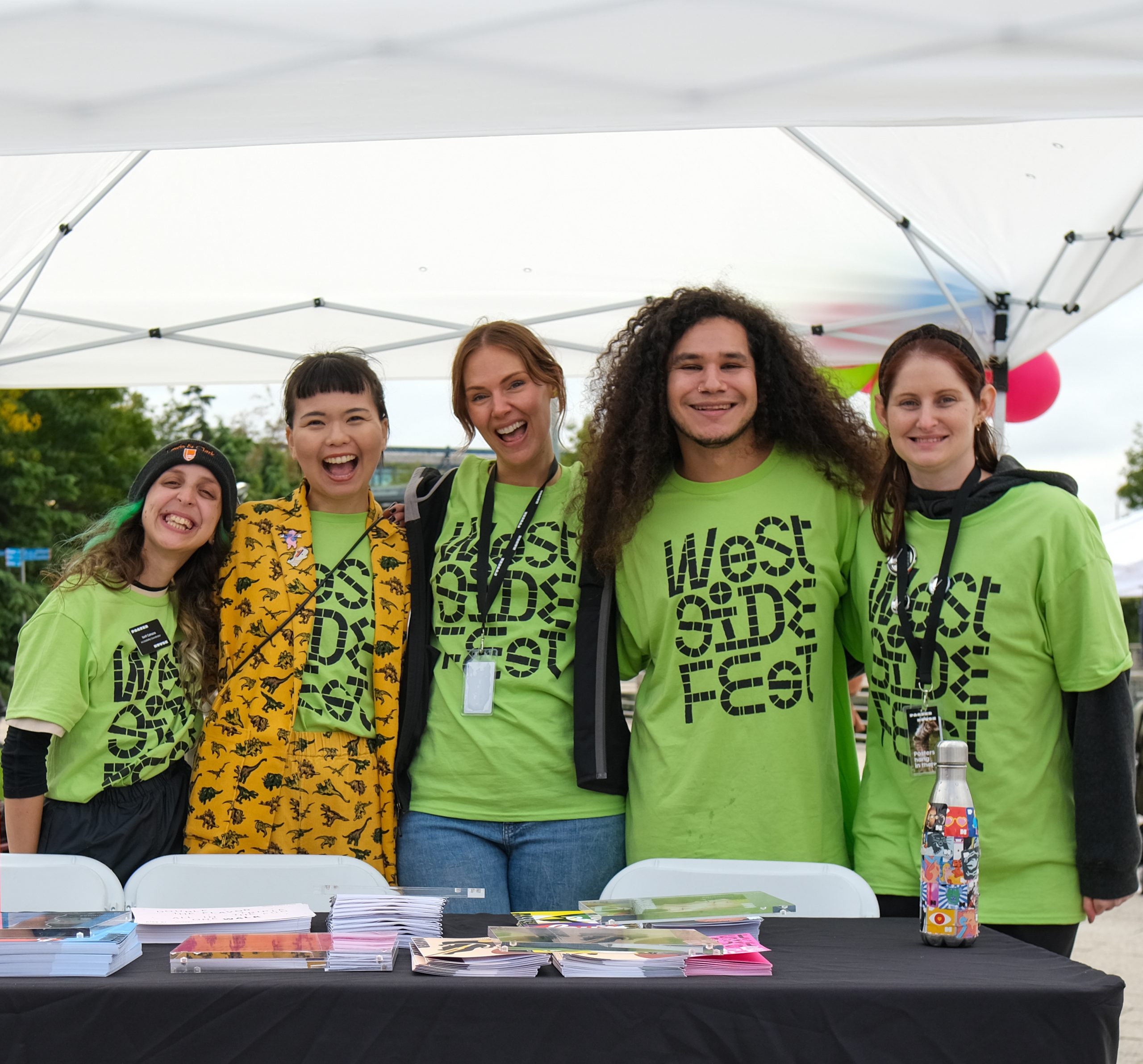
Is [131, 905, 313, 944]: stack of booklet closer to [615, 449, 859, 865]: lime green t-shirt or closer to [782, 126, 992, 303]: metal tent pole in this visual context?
[615, 449, 859, 865]: lime green t-shirt

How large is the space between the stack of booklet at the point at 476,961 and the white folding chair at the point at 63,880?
80cm

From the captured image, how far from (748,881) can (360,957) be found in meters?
0.79

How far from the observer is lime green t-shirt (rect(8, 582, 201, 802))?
2.14 meters

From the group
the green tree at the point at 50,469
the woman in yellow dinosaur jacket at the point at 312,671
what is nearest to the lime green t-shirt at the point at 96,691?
the woman in yellow dinosaur jacket at the point at 312,671

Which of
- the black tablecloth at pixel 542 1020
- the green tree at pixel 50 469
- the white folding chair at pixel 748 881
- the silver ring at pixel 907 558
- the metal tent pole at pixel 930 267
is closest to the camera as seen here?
the black tablecloth at pixel 542 1020

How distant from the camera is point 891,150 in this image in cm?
382

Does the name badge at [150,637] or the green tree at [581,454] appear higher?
the green tree at [581,454]

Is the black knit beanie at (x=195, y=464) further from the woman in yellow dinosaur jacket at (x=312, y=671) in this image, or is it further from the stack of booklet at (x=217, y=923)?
the stack of booklet at (x=217, y=923)

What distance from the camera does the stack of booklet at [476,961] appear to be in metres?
1.27

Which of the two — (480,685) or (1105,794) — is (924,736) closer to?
(1105,794)

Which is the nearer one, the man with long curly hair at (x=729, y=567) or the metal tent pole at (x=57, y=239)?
the man with long curly hair at (x=729, y=567)

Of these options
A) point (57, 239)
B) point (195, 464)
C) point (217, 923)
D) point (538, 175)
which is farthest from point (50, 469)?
point (217, 923)

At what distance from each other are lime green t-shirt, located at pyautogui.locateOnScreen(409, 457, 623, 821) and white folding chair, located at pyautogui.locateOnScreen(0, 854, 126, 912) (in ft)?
1.89

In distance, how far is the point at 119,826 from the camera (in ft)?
7.12
